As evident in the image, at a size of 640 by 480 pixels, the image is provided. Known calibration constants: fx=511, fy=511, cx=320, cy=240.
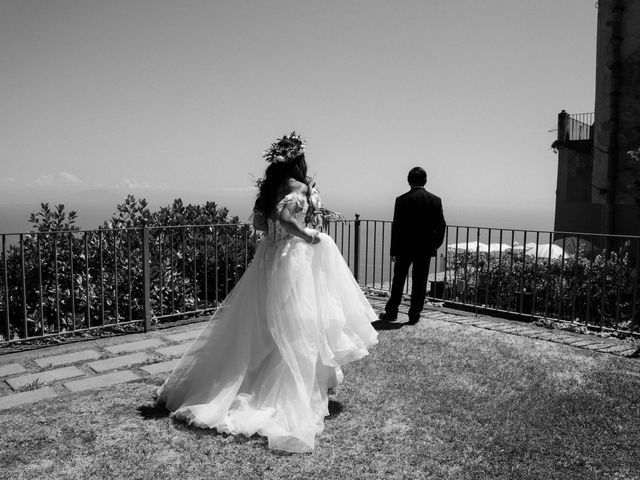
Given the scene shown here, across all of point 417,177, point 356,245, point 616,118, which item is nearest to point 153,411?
point 417,177

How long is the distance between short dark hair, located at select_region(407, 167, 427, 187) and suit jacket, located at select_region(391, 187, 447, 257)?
0.07 m

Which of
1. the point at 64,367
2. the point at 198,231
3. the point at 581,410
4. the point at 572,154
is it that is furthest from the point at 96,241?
the point at 572,154

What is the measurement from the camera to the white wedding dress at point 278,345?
338 centimetres

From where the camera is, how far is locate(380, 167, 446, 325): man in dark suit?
6.46 metres

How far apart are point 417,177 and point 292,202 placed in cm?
326

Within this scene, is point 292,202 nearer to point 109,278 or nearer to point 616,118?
point 109,278

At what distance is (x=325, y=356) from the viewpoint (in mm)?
3537

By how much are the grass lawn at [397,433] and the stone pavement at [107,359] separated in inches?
12.6

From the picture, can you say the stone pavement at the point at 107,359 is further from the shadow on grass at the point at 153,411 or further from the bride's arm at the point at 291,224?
the bride's arm at the point at 291,224

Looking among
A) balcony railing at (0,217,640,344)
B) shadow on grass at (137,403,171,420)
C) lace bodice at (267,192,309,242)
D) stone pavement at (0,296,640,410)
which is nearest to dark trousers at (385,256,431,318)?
stone pavement at (0,296,640,410)

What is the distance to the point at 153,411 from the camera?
3691mm

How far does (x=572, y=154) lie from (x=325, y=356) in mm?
21643

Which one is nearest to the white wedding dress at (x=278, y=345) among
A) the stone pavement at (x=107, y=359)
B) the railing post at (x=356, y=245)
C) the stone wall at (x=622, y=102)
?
the stone pavement at (x=107, y=359)

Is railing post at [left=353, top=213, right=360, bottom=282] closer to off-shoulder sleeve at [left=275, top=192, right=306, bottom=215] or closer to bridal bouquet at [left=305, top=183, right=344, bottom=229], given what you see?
bridal bouquet at [left=305, top=183, right=344, bottom=229]
